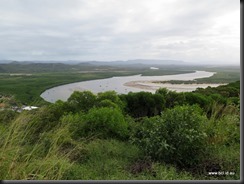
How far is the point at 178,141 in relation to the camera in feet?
10.3

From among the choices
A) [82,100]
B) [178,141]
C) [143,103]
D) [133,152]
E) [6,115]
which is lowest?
[143,103]

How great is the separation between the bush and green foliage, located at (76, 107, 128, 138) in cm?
209

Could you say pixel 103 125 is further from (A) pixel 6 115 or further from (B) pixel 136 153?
→ (A) pixel 6 115

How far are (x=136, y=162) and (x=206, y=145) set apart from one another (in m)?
0.96

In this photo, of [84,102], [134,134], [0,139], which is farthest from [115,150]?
[84,102]

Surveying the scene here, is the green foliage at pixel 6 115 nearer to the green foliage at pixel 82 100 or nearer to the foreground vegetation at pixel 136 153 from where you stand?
the foreground vegetation at pixel 136 153

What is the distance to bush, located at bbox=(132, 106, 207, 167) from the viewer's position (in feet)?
10.2

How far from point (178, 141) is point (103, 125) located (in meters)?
2.60

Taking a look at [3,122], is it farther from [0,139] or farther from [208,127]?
[208,127]

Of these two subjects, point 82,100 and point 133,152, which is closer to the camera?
point 133,152

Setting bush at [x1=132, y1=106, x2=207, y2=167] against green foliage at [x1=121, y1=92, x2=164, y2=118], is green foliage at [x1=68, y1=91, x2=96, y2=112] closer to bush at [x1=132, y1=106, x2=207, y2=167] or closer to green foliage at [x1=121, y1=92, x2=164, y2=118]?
green foliage at [x1=121, y1=92, x2=164, y2=118]

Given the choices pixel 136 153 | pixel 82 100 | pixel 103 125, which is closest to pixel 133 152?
pixel 136 153

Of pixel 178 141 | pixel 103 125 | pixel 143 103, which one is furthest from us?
pixel 143 103

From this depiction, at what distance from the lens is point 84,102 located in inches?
368
